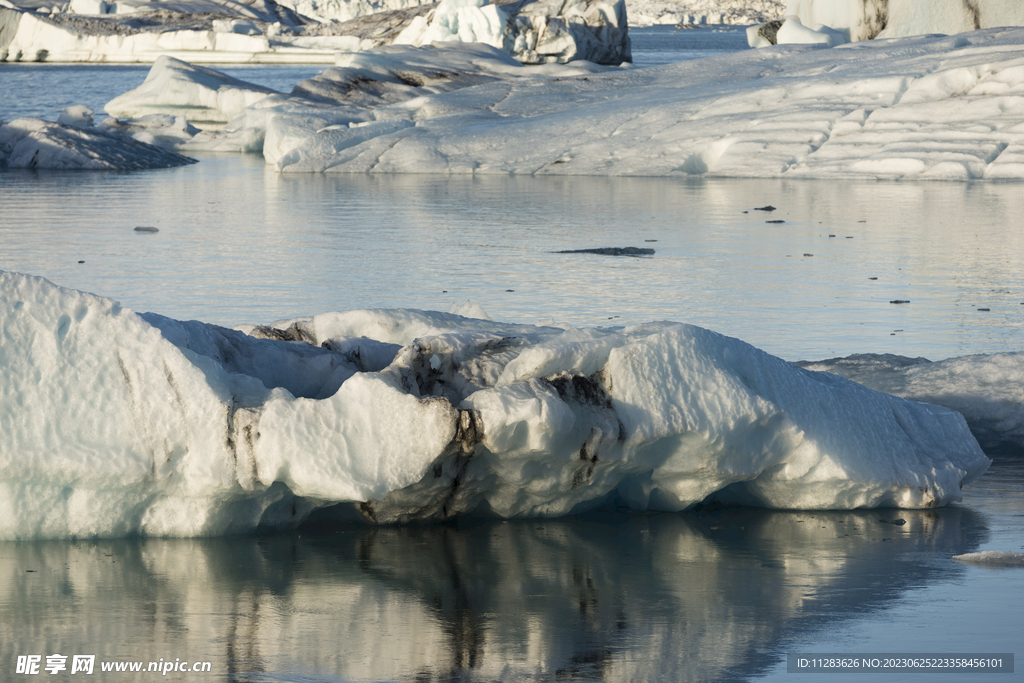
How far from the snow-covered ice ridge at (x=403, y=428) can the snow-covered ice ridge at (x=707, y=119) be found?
461 inches

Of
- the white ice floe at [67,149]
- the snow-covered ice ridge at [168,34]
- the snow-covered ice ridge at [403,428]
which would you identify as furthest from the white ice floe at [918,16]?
the snow-covered ice ridge at [403,428]

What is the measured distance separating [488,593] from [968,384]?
2.57 meters

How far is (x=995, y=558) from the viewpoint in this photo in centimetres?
324

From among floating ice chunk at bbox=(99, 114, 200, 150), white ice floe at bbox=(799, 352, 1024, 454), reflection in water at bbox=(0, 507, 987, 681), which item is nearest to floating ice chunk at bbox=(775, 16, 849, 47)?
floating ice chunk at bbox=(99, 114, 200, 150)

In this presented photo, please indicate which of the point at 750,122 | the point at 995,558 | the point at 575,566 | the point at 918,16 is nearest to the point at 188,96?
the point at 750,122

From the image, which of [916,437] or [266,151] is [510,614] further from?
[266,151]

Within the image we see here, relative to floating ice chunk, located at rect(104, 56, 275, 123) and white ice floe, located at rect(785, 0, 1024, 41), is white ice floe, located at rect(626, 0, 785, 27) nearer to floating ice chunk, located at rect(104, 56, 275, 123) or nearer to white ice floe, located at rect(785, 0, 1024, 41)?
white ice floe, located at rect(785, 0, 1024, 41)

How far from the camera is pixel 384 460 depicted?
10.6 ft

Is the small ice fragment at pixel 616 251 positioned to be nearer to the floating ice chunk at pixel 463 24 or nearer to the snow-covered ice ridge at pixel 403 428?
the snow-covered ice ridge at pixel 403 428

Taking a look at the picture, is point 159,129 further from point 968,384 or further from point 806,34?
point 968,384

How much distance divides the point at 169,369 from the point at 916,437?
7.39ft

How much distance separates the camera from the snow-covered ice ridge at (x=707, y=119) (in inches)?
591

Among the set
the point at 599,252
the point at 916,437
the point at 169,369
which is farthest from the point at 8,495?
the point at 599,252

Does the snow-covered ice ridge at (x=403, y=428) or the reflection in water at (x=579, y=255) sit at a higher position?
the snow-covered ice ridge at (x=403, y=428)
